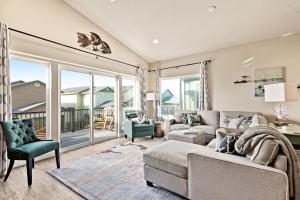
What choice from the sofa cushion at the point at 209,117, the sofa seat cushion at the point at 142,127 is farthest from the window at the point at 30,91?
the sofa cushion at the point at 209,117

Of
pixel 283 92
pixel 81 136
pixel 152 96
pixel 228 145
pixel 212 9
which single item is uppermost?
pixel 212 9

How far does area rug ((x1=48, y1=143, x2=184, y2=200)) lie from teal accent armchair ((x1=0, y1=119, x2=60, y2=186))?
1.44ft

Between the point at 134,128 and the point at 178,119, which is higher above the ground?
the point at 178,119

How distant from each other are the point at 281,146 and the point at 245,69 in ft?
11.4

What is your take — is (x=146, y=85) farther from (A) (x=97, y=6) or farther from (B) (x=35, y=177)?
(B) (x=35, y=177)

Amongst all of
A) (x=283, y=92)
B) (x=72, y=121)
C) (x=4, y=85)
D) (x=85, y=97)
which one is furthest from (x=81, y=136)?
(x=283, y=92)

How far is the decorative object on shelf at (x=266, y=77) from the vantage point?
396 cm

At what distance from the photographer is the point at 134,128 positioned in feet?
15.5

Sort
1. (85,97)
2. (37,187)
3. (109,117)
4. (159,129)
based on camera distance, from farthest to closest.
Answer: (159,129), (109,117), (85,97), (37,187)

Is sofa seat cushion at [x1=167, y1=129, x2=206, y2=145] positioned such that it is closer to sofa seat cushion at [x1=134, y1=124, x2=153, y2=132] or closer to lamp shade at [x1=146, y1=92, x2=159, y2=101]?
sofa seat cushion at [x1=134, y1=124, x2=153, y2=132]

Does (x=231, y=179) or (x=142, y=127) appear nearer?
(x=231, y=179)

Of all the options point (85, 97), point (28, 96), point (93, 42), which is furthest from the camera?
point (85, 97)

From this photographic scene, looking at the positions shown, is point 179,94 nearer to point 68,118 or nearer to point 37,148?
point 68,118

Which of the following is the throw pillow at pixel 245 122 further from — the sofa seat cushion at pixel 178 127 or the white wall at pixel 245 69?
the sofa seat cushion at pixel 178 127
